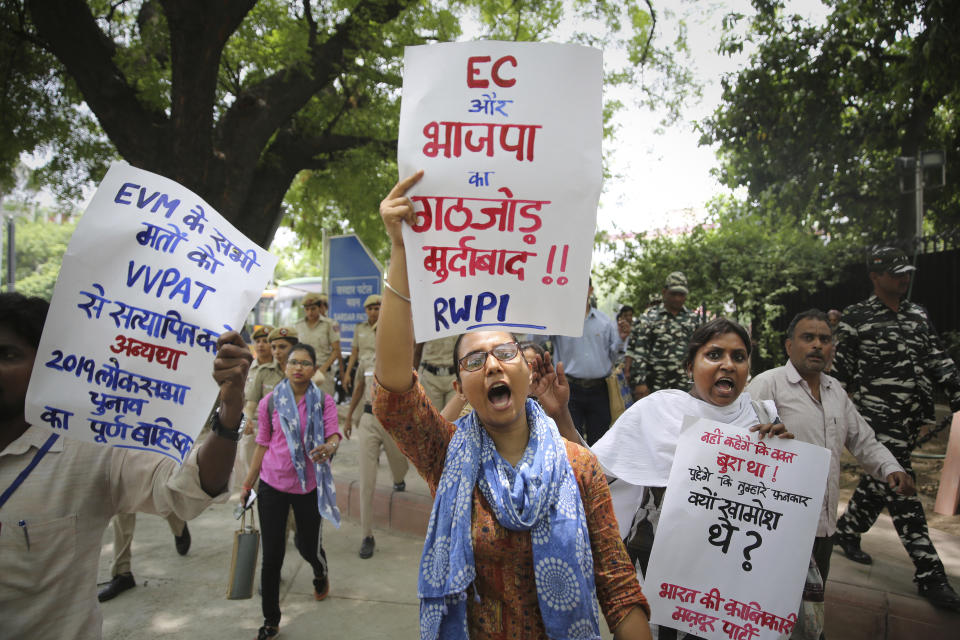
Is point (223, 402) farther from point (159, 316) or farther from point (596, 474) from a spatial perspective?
point (596, 474)

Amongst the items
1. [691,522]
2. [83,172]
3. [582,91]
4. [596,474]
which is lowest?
[691,522]

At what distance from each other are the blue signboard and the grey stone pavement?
3.77m

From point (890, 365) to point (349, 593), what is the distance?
386cm

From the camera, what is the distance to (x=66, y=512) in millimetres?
1796

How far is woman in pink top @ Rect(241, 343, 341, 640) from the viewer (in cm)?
386

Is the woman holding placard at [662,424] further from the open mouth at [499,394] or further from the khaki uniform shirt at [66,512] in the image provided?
the khaki uniform shirt at [66,512]

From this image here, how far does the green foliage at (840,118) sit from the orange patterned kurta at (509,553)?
7.47 meters

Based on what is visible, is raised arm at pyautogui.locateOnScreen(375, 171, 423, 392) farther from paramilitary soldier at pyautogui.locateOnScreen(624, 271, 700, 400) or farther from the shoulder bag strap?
paramilitary soldier at pyautogui.locateOnScreen(624, 271, 700, 400)

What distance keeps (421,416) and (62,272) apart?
3.55ft

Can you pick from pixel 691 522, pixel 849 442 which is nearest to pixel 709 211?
pixel 849 442

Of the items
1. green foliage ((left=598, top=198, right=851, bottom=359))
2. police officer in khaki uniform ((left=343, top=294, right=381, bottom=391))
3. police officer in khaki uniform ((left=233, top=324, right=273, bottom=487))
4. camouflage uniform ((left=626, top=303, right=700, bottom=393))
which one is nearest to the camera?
police officer in khaki uniform ((left=233, top=324, right=273, bottom=487))

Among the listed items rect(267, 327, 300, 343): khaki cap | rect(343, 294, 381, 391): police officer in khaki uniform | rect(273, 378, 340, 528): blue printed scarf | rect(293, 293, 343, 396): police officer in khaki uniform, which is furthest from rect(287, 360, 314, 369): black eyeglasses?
rect(293, 293, 343, 396): police officer in khaki uniform

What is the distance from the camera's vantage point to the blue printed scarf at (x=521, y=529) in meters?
1.67

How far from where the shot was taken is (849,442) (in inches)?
123
